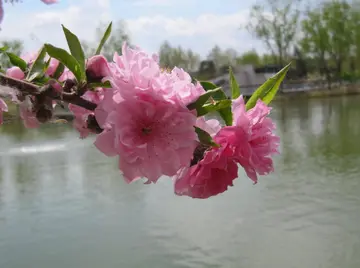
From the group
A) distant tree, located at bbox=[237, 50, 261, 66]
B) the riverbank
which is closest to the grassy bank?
the riverbank

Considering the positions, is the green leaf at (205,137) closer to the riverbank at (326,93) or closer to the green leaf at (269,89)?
the green leaf at (269,89)

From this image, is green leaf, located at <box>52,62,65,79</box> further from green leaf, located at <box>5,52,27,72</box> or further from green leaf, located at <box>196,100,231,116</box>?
green leaf, located at <box>196,100,231,116</box>

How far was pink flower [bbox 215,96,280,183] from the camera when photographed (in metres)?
0.37

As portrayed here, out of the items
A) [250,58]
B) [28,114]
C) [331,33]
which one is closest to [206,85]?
[28,114]

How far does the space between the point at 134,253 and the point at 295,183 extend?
2.04 metres

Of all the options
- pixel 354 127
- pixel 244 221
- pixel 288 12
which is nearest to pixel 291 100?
pixel 288 12

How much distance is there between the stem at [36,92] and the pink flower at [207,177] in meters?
0.08

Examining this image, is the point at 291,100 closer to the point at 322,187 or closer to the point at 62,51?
the point at 322,187

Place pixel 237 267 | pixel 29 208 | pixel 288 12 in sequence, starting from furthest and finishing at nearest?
pixel 288 12, pixel 29 208, pixel 237 267

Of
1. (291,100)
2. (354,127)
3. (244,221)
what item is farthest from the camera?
(291,100)

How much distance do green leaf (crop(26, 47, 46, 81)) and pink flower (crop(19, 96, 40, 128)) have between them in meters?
0.03

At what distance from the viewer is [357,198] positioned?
424 centimetres

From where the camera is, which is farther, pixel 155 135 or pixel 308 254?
pixel 308 254

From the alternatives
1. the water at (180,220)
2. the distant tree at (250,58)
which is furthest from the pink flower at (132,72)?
the distant tree at (250,58)
